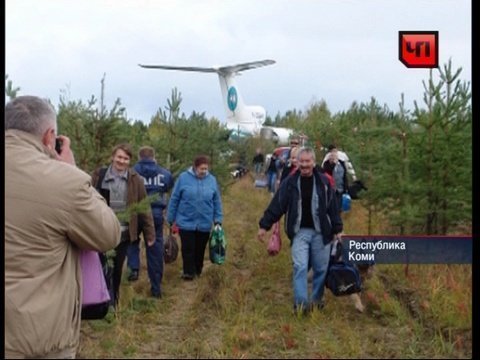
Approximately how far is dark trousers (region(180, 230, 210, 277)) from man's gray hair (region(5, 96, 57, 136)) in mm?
5691

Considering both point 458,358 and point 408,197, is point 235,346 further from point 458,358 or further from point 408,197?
point 408,197

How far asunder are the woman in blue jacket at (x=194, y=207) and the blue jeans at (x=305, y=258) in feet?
6.31

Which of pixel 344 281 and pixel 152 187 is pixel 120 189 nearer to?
pixel 152 187

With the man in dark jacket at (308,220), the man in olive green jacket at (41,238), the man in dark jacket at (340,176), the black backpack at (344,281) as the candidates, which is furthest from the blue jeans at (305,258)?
the man in dark jacket at (340,176)

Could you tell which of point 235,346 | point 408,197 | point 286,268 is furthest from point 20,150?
point 286,268

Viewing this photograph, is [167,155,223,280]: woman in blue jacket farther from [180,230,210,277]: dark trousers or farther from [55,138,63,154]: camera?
[55,138,63,154]: camera

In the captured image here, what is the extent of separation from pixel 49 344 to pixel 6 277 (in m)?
0.30

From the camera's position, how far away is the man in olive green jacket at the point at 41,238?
2670 mm

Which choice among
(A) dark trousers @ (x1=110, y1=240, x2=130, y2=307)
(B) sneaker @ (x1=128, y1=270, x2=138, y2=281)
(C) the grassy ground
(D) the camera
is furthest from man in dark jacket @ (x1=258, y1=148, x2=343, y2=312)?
(D) the camera

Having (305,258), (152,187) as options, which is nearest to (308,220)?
(305,258)

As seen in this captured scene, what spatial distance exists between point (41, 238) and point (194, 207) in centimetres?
570

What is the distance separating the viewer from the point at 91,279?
294cm

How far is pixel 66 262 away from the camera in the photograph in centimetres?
276

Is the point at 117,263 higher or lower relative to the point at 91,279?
lower
